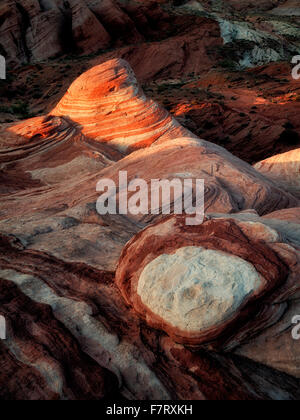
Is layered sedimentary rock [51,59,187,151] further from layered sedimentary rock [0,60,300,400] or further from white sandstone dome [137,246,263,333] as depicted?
white sandstone dome [137,246,263,333]

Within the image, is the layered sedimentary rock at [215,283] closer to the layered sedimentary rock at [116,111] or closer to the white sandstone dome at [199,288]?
the white sandstone dome at [199,288]

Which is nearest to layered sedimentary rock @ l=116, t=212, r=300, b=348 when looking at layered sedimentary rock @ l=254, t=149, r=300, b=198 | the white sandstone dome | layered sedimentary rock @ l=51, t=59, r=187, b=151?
the white sandstone dome

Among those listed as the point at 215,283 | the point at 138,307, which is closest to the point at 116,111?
the point at 138,307

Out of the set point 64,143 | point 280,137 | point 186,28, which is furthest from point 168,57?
point 64,143

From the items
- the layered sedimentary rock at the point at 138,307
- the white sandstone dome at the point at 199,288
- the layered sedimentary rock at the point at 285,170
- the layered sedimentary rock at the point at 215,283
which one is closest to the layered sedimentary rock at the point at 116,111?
the layered sedimentary rock at the point at 285,170

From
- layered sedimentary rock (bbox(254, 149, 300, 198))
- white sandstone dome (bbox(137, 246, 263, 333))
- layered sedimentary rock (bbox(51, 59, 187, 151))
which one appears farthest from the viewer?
layered sedimentary rock (bbox(51, 59, 187, 151))
